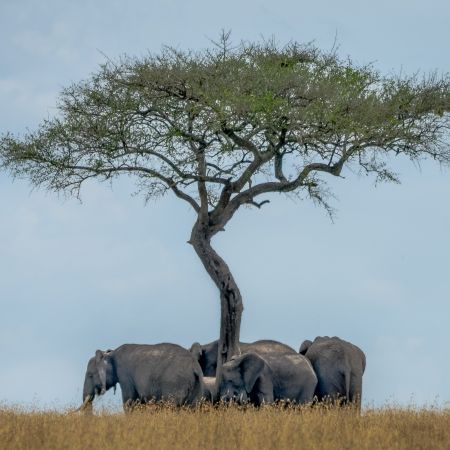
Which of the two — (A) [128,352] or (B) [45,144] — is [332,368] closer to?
(A) [128,352]

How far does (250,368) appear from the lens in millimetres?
26656

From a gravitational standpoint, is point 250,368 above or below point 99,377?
above

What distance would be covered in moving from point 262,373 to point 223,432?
9.29m

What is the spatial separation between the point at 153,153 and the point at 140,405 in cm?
710

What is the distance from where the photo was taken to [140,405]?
25656 millimetres

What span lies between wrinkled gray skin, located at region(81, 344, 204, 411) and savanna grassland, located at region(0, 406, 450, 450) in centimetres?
573

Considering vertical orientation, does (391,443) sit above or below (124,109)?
below

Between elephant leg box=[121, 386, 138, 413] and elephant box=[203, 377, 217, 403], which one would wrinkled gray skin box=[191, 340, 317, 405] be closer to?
elephant box=[203, 377, 217, 403]

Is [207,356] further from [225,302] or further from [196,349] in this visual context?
[225,302]

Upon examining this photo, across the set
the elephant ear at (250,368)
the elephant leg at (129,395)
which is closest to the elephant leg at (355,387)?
the elephant ear at (250,368)

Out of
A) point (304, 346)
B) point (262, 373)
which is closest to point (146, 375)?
point (262, 373)

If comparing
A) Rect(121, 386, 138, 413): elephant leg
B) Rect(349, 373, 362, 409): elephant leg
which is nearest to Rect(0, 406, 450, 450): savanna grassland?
Rect(121, 386, 138, 413): elephant leg

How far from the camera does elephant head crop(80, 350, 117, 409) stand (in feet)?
89.1

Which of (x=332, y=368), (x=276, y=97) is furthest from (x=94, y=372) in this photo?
(x=276, y=97)
